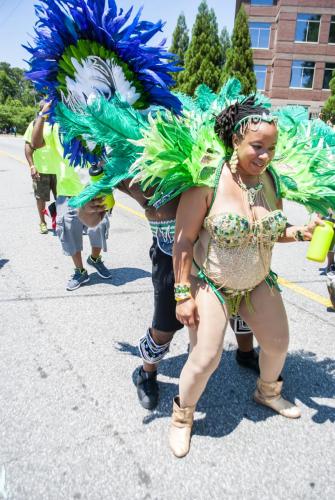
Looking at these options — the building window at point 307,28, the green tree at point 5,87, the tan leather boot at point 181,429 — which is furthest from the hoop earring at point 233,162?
the green tree at point 5,87

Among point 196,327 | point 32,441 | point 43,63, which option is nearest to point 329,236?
point 196,327

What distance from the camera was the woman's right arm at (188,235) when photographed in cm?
200

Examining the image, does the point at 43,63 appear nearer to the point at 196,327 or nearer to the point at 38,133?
the point at 196,327

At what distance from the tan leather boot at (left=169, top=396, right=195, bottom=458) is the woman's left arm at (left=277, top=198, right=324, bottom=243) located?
3.52 feet

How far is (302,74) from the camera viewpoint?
3119 centimetres

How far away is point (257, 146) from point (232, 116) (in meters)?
0.21

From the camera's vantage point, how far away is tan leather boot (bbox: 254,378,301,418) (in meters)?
2.44

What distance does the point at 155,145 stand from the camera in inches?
76.5

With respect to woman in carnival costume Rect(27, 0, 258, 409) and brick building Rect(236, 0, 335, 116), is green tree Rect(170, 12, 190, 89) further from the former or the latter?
woman in carnival costume Rect(27, 0, 258, 409)

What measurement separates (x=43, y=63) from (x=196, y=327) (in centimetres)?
163

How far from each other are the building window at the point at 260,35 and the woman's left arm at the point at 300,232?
33724 millimetres

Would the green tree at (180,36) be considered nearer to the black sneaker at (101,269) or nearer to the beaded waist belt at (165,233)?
the black sneaker at (101,269)

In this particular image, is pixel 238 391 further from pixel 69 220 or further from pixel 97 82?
pixel 69 220

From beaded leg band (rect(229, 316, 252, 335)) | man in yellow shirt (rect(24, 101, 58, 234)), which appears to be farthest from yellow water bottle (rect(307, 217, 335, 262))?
man in yellow shirt (rect(24, 101, 58, 234))
